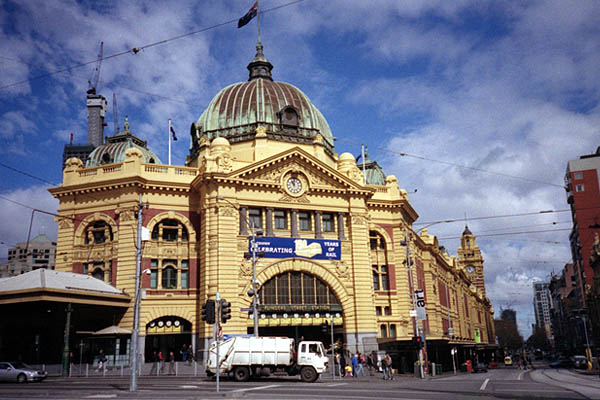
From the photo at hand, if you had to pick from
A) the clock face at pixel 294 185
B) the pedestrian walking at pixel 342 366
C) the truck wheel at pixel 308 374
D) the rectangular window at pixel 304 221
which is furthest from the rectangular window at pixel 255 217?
the truck wheel at pixel 308 374

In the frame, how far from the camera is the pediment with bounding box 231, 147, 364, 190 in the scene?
49188 millimetres

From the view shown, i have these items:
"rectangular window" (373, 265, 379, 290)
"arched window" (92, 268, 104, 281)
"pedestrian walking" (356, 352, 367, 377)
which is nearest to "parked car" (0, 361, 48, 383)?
"arched window" (92, 268, 104, 281)

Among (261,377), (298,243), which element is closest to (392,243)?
(298,243)

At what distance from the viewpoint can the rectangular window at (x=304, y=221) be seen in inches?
2023

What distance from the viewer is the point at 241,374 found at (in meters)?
31.3

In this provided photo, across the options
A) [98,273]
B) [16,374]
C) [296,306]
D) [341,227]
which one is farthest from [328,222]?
[16,374]

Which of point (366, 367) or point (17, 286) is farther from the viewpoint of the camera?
point (366, 367)

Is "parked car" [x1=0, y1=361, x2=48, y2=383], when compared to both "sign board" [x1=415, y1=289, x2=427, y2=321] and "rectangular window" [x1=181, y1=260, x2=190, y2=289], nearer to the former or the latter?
"rectangular window" [x1=181, y1=260, x2=190, y2=289]

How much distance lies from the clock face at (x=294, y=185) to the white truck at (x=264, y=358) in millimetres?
20807

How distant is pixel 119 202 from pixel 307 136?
20.7 metres

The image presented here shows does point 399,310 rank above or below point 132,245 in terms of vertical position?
below

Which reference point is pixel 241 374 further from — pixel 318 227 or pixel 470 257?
pixel 470 257

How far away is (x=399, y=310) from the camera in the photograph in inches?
2222

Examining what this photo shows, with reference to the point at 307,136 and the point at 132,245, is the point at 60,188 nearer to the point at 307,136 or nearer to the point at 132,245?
the point at 132,245
